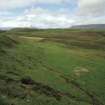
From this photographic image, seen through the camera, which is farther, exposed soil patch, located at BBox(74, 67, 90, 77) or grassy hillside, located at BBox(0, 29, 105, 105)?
exposed soil patch, located at BBox(74, 67, 90, 77)

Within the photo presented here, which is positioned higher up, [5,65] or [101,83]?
[5,65]

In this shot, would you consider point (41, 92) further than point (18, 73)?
No

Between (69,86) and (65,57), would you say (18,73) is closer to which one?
(69,86)

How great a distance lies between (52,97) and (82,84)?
7559 mm

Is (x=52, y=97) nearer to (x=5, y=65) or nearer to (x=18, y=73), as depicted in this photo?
(x=18, y=73)

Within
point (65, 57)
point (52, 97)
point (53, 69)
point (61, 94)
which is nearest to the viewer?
point (52, 97)

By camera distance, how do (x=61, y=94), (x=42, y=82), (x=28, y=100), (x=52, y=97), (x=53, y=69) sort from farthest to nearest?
(x=53, y=69)
(x=42, y=82)
(x=61, y=94)
(x=52, y=97)
(x=28, y=100)

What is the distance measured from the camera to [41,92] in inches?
931

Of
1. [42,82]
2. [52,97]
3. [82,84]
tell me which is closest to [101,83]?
[82,84]

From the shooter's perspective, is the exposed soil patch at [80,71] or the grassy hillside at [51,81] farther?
the exposed soil patch at [80,71]

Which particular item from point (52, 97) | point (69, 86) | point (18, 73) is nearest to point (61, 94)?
point (52, 97)

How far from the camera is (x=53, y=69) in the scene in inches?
1355

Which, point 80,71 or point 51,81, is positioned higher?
point 51,81

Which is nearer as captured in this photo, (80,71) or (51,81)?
(51,81)
